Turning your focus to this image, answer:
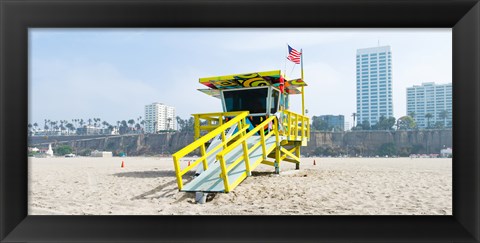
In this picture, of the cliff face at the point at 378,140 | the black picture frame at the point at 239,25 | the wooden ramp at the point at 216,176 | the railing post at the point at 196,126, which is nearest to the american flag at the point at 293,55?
the railing post at the point at 196,126

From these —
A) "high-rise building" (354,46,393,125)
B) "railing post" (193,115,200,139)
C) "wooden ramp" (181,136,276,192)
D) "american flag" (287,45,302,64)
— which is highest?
"high-rise building" (354,46,393,125)

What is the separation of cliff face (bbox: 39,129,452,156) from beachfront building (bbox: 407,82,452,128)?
16.3 meters

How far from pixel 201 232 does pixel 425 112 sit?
95.4 meters

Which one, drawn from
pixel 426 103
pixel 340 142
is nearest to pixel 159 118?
pixel 340 142

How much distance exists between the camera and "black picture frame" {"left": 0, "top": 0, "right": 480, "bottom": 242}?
2705 millimetres

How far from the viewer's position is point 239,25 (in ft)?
9.45

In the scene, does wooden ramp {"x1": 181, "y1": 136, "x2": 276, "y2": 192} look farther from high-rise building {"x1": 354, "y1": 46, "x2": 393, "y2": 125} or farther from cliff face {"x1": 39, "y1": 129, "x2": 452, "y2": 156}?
high-rise building {"x1": 354, "y1": 46, "x2": 393, "y2": 125}

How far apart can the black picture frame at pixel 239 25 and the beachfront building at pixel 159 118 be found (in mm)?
73067

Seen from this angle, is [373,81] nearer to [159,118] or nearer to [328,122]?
[328,122]

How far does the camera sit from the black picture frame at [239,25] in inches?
106

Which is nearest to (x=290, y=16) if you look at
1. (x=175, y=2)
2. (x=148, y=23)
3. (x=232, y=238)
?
(x=175, y=2)

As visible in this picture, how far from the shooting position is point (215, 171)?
6508mm

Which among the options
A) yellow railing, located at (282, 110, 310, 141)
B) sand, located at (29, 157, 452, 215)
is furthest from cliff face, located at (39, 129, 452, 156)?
sand, located at (29, 157, 452, 215)
